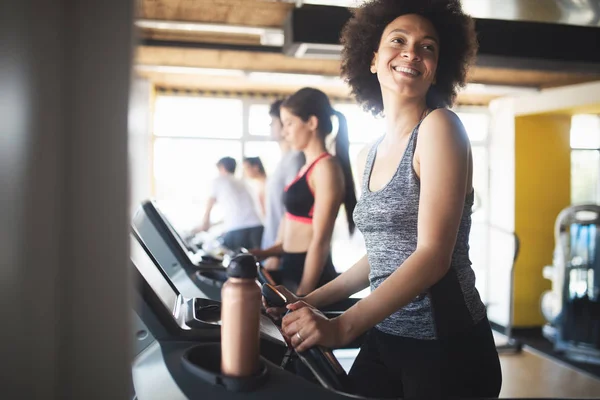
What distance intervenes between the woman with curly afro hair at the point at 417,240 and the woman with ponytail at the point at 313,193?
2.88 feet

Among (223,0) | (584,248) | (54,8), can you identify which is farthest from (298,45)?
(584,248)

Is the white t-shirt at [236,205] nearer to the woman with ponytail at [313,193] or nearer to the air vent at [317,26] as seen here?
the air vent at [317,26]

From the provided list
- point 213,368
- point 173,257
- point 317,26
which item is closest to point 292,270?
point 173,257

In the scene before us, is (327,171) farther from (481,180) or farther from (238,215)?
(481,180)

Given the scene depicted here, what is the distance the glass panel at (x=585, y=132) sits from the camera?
8.18 m

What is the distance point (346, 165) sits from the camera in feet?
9.12

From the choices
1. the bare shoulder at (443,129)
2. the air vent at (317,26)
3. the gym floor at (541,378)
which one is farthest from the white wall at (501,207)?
the bare shoulder at (443,129)

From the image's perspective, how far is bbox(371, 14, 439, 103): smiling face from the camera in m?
1.45

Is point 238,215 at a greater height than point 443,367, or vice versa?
point 238,215

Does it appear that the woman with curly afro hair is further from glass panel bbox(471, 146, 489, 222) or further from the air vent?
glass panel bbox(471, 146, 489, 222)

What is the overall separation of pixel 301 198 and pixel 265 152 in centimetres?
696

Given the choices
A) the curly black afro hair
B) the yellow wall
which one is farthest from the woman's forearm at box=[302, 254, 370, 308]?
→ the yellow wall

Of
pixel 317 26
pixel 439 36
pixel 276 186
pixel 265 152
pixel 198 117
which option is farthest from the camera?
pixel 265 152

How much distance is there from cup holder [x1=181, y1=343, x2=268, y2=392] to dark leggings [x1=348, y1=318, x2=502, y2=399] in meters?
0.32
